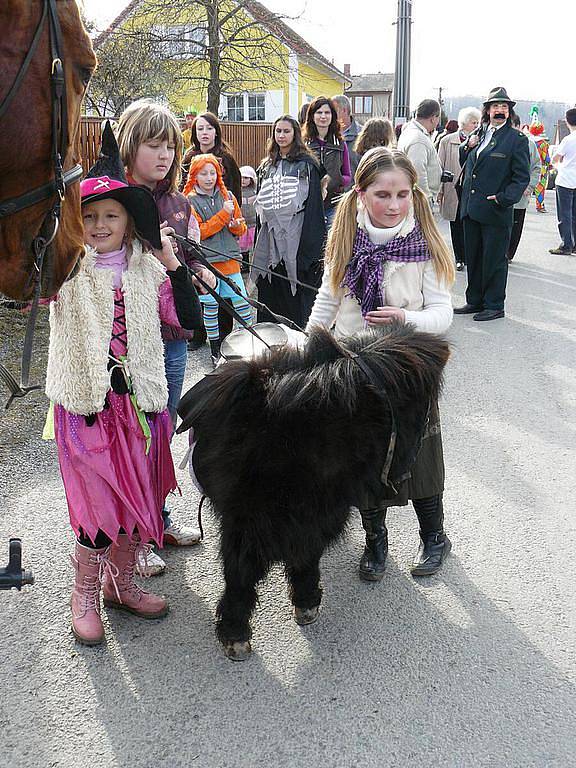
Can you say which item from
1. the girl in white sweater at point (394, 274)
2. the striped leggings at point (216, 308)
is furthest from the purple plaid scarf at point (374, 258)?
the striped leggings at point (216, 308)

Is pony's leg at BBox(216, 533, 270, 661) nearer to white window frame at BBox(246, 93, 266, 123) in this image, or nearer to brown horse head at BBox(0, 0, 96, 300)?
brown horse head at BBox(0, 0, 96, 300)

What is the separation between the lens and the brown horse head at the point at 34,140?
1785 millimetres

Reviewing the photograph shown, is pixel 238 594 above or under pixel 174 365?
under

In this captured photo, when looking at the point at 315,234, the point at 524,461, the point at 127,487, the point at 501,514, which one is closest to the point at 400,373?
the point at 127,487

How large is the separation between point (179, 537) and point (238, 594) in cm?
93

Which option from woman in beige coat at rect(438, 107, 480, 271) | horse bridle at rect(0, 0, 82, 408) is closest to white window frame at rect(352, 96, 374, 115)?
woman in beige coat at rect(438, 107, 480, 271)

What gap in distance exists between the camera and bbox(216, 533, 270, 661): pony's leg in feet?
8.21

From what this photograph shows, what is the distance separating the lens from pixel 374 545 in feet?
10.5

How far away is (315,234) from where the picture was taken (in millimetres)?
6250

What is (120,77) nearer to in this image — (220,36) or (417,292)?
(220,36)

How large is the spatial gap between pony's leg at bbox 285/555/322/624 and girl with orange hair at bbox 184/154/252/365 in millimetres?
3515

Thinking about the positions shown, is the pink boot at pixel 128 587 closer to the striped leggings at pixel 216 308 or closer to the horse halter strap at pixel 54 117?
the horse halter strap at pixel 54 117

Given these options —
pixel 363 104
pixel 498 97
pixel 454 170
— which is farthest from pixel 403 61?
pixel 363 104

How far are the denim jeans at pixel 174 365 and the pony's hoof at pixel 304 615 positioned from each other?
1.08 metres
